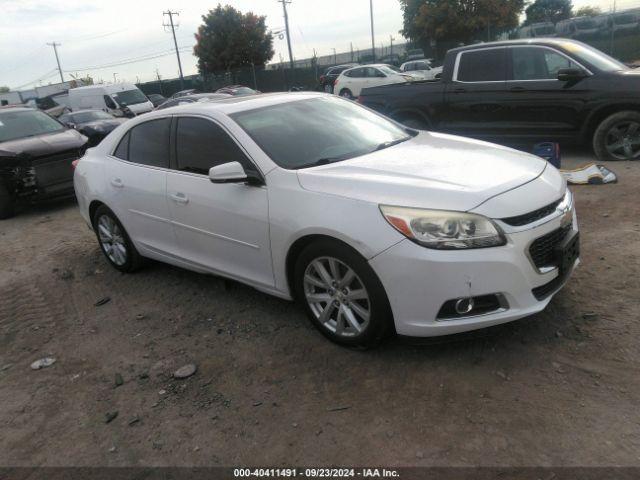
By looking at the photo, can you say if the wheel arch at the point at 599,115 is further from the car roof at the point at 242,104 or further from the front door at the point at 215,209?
the front door at the point at 215,209

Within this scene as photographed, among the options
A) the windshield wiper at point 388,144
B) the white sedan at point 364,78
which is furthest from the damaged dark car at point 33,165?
the white sedan at point 364,78

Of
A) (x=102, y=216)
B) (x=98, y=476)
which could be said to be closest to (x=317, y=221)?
(x=98, y=476)

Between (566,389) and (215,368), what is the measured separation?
207 cm

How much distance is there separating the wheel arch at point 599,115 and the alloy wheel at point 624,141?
187mm

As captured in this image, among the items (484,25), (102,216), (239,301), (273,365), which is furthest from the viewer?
(484,25)

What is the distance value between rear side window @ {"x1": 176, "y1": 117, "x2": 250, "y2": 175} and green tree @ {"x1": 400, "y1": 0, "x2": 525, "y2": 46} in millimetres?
40552

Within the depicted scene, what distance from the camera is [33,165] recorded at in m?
8.12

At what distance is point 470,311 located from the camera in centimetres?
295

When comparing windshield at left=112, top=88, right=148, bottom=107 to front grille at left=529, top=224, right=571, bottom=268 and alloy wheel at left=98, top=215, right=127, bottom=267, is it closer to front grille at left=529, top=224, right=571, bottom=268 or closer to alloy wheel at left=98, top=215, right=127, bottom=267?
alloy wheel at left=98, top=215, right=127, bottom=267

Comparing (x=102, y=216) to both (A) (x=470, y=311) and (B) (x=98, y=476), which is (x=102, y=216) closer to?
(B) (x=98, y=476)

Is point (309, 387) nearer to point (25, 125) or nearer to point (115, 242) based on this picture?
point (115, 242)

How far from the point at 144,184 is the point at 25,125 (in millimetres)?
6088

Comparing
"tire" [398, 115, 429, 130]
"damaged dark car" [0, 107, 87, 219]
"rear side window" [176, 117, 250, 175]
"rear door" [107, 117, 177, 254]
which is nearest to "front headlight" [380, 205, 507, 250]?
"rear side window" [176, 117, 250, 175]

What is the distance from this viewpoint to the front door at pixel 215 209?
3.62 metres
